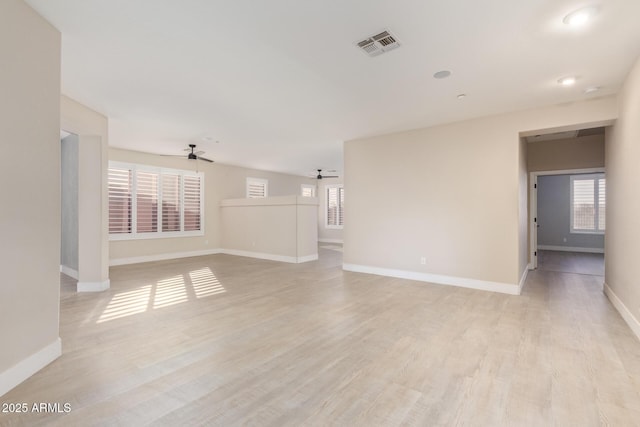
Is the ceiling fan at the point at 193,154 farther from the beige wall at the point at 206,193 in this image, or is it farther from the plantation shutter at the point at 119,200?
the plantation shutter at the point at 119,200

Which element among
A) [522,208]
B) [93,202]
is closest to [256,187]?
[93,202]

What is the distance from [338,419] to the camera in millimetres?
1773

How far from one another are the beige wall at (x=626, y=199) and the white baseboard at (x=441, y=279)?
1241mm

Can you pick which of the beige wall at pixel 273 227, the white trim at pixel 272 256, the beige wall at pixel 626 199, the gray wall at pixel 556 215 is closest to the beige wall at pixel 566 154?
the beige wall at pixel 626 199

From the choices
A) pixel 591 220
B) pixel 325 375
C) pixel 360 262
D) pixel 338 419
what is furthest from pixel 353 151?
pixel 591 220

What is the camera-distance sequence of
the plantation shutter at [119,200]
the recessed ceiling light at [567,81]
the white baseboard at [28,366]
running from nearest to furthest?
the white baseboard at [28,366] < the recessed ceiling light at [567,81] < the plantation shutter at [119,200]

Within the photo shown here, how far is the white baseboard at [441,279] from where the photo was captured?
4562mm

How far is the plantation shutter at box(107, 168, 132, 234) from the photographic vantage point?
692 centimetres

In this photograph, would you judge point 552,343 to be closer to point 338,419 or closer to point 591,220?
point 338,419

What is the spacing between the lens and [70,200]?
216 inches

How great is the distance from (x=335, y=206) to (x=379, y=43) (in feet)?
31.5

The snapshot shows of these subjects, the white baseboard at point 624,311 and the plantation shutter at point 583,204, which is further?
the plantation shutter at point 583,204

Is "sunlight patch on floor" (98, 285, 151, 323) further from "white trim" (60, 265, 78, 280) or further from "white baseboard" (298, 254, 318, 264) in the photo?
"white baseboard" (298, 254, 318, 264)

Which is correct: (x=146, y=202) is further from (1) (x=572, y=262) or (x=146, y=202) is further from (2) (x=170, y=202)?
(1) (x=572, y=262)
